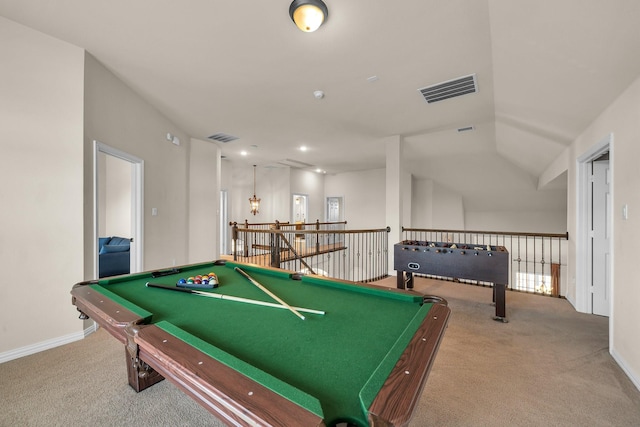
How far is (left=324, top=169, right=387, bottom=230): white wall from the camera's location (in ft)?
29.1

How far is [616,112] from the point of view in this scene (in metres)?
2.28

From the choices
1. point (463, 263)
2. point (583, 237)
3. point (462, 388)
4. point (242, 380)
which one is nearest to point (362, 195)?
point (463, 263)

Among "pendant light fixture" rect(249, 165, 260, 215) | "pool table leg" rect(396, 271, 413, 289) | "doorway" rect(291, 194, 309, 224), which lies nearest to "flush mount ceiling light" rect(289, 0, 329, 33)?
"pool table leg" rect(396, 271, 413, 289)

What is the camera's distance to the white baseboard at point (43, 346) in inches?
86.5

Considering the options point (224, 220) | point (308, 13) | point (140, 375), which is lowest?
point (140, 375)

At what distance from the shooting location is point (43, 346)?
2.35 metres

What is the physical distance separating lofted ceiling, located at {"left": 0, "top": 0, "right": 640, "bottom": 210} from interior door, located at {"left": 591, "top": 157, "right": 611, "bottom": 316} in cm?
66

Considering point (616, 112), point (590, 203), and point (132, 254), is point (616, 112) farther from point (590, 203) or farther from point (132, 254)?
point (132, 254)

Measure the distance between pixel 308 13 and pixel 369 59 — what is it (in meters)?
0.93

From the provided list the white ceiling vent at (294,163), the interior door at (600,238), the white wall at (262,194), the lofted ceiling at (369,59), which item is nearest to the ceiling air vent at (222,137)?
the lofted ceiling at (369,59)

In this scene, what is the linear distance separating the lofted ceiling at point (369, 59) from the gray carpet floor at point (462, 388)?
2.31m

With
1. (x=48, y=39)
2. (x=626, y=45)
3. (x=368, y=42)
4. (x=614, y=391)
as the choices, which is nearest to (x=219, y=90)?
(x=48, y=39)

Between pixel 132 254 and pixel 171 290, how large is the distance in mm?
2489

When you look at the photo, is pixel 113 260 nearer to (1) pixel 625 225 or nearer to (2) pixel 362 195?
(1) pixel 625 225
